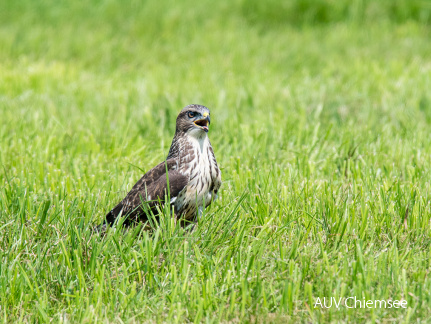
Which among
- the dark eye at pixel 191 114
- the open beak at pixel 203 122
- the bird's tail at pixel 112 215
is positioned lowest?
the bird's tail at pixel 112 215

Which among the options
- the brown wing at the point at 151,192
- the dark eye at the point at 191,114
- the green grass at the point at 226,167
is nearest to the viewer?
the green grass at the point at 226,167

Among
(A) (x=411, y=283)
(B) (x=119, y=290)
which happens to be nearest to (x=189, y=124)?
(B) (x=119, y=290)

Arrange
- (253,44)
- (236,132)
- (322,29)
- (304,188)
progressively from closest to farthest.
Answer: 1. (304,188)
2. (236,132)
3. (253,44)
4. (322,29)

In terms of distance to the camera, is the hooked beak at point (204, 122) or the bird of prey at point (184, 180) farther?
the hooked beak at point (204, 122)

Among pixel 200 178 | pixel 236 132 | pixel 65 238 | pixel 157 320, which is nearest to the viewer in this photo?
pixel 157 320

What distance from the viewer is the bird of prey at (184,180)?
4186 millimetres

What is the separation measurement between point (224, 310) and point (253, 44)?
9.33 m

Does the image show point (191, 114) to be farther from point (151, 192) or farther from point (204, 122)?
point (151, 192)

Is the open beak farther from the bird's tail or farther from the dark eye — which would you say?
Answer: the bird's tail

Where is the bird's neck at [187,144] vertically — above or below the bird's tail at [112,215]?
above

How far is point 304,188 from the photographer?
15.2 feet

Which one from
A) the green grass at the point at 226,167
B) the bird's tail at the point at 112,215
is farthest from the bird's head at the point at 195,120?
the bird's tail at the point at 112,215

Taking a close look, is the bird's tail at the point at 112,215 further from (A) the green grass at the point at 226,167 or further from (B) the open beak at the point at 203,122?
(B) the open beak at the point at 203,122

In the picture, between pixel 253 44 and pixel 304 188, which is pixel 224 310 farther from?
pixel 253 44
